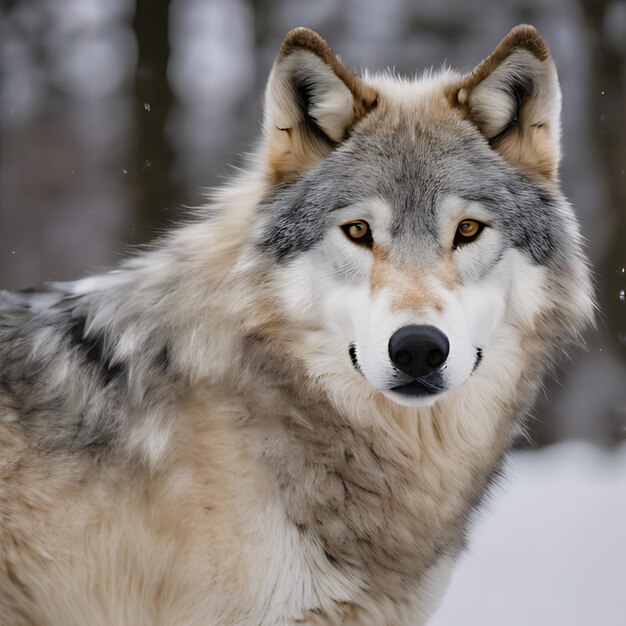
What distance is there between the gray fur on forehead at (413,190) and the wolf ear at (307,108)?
0.07 m

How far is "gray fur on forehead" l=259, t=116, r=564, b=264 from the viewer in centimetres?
276

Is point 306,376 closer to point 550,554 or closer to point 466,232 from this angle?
point 466,232

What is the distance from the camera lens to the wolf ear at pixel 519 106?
2.91m

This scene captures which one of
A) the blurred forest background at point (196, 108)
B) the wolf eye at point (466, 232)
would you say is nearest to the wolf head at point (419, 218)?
the wolf eye at point (466, 232)

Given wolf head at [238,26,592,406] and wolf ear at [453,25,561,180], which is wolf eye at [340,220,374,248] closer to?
wolf head at [238,26,592,406]

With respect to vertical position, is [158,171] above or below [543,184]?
below

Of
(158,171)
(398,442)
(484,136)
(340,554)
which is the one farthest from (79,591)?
(158,171)

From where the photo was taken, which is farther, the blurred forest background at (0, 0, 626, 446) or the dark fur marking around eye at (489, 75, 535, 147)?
the blurred forest background at (0, 0, 626, 446)

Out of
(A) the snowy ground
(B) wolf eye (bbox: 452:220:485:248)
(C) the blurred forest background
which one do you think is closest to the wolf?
(B) wolf eye (bbox: 452:220:485:248)

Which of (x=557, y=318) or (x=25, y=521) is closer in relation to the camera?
(x=25, y=521)

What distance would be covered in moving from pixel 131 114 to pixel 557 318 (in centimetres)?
560

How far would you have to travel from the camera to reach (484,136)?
119 inches

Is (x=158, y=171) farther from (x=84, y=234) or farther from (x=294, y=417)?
(x=294, y=417)

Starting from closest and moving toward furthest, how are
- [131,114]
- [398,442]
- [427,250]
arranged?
1. [427,250]
2. [398,442]
3. [131,114]
